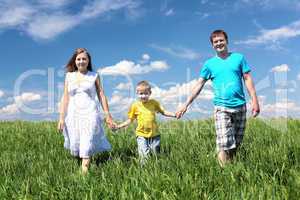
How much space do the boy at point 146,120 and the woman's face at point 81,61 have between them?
0.94m

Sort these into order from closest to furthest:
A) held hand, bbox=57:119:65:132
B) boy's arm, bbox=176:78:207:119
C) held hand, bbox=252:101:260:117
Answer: held hand, bbox=252:101:260:117 → boy's arm, bbox=176:78:207:119 → held hand, bbox=57:119:65:132

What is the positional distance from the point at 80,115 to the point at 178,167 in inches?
Result: 92.8

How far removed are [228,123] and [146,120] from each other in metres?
1.37

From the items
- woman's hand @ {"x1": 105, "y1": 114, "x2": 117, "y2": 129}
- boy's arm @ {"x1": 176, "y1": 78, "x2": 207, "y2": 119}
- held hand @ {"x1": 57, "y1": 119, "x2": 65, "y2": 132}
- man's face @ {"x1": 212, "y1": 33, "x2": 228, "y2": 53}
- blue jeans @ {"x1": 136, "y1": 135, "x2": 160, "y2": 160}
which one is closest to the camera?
man's face @ {"x1": 212, "y1": 33, "x2": 228, "y2": 53}

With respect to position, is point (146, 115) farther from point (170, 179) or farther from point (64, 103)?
point (170, 179)

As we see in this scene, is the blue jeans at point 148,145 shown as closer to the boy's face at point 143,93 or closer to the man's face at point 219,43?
the boy's face at point 143,93

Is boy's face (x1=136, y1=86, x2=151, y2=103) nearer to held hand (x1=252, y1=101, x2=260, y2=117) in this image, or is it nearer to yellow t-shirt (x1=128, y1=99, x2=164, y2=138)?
yellow t-shirt (x1=128, y1=99, x2=164, y2=138)

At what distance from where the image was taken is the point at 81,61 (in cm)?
752

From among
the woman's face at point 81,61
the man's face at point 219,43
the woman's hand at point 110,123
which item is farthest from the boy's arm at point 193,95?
the woman's face at point 81,61

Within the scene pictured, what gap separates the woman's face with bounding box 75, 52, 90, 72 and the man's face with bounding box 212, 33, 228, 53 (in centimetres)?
211

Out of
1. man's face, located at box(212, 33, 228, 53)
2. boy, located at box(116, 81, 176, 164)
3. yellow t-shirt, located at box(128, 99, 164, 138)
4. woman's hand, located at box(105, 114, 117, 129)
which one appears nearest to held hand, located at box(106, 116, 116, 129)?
woman's hand, located at box(105, 114, 117, 129)

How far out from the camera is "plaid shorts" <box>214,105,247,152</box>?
6.62 metres

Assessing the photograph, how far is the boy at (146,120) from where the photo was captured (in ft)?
24.1

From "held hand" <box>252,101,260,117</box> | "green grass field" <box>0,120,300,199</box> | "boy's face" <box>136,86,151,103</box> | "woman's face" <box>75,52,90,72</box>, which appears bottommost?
"green grass field" <box>0,120,300,199</box>
